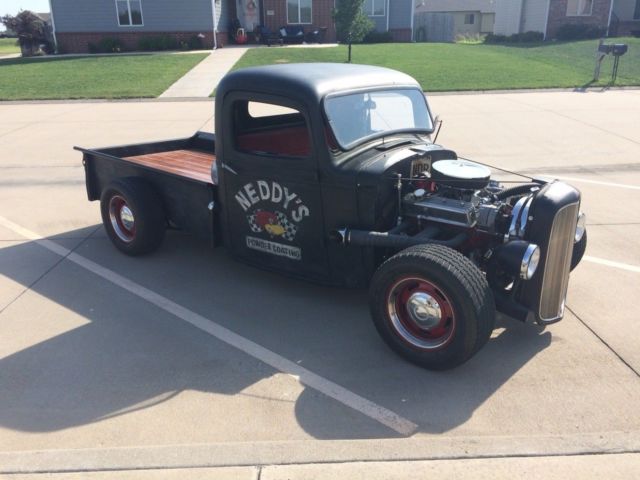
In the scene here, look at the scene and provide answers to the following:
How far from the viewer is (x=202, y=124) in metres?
13.0

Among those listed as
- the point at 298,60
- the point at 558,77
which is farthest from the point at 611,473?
the point at 298,60

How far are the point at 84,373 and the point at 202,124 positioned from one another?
32.1 feet

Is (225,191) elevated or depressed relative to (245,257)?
elevated

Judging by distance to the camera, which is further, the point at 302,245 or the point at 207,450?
the point at 302,245

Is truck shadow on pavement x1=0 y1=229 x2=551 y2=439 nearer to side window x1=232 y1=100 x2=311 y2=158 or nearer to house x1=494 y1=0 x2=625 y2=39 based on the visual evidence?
side window x1=232 y1=100 x2=311 y2=158

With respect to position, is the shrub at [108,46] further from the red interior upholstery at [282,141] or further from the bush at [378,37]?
the red interior upholstery at [282,141]

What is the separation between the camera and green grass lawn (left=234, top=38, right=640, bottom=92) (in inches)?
760

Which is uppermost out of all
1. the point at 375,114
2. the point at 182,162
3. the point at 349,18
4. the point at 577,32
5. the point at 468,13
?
the point at 468,13

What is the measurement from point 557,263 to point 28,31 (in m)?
32.2

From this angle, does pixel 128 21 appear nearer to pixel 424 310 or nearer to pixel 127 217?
pixel 127 217

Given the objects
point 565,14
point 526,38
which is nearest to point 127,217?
point 526,38

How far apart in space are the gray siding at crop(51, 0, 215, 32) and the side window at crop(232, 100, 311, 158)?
1004 inches

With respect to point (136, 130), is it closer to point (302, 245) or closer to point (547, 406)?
point (302, 245)

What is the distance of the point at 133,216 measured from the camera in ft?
18.3
